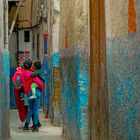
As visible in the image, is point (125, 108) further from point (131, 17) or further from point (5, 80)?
point (5, 80)

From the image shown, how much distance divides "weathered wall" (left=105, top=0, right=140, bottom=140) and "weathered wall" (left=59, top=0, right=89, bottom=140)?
8.69 feet

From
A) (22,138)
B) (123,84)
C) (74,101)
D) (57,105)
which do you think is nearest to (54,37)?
(57,105)

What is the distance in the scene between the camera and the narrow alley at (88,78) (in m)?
5.02

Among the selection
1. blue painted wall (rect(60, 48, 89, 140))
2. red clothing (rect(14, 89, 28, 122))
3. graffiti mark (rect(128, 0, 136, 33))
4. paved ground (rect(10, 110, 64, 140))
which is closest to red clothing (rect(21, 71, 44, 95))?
red clothing (rect(14, 89, 28, 122))

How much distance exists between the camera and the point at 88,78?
28.0 ft

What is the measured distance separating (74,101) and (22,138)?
2.93 m

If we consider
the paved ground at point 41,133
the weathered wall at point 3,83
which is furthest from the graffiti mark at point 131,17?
the paved ground at point 41,133

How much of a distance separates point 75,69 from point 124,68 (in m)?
4.26

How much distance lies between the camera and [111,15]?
6.08m

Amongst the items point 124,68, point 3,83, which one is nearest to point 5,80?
point 3,83

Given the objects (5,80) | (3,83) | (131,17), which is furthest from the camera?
(5,80)

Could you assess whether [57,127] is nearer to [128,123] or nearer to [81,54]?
[81,54]

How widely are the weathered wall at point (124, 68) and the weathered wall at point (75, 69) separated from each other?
2.65 metres

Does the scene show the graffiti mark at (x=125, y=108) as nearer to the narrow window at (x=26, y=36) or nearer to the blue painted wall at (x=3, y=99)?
the blue painted wall at (x=3, y=99)
